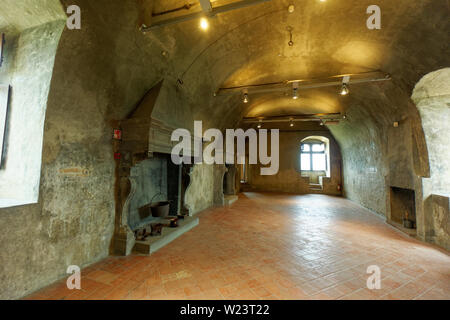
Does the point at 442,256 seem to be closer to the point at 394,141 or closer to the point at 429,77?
the point at 394,141

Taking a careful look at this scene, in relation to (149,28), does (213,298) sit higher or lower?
lower

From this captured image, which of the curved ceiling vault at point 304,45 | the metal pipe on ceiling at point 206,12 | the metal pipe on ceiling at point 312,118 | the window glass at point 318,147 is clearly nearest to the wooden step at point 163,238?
the curved ceiling vault at point 304,45

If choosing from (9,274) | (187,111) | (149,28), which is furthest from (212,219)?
(149,28)

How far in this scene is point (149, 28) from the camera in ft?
11.3

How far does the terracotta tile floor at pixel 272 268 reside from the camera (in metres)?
2.52

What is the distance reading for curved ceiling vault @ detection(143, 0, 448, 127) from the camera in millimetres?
3525

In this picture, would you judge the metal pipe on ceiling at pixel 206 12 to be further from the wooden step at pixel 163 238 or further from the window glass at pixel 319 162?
the window glass at pixel 319 162

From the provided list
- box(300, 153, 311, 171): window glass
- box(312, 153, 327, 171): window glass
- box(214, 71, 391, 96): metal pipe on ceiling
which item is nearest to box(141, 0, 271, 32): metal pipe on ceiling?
box(214, 71, 391, 96): metal pipe on ceiling

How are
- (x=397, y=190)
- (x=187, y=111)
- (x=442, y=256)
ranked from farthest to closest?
(x=397, y=190), (x=187, y=111), (x=442, y=256)

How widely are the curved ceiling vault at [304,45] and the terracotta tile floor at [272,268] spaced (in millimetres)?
3918

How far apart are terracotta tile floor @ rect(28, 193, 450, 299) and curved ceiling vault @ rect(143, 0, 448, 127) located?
392cm

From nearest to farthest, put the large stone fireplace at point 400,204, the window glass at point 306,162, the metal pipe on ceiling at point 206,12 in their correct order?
the metal pipe on ceiling at point 206,12, the large stone fireplace at point 400,204, the window glass at point 306,162

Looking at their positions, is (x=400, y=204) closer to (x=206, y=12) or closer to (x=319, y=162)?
(x=206, y=12)

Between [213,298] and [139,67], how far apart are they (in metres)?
4.32
